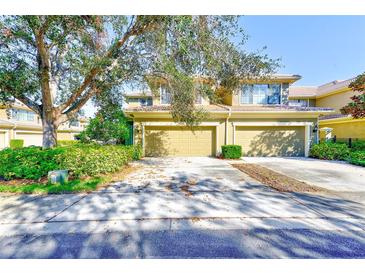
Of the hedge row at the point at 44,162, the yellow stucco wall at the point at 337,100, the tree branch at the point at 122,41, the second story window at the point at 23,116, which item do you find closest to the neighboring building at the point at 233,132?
the tree branch at the point at 122,41

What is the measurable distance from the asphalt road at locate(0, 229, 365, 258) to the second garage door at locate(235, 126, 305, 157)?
33.8 ft

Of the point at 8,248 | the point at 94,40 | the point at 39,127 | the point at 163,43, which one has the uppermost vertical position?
the point at 94,40

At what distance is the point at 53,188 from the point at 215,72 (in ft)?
22.1

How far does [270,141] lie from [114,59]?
1131 cm

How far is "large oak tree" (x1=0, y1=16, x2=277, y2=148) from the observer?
17.7 ft

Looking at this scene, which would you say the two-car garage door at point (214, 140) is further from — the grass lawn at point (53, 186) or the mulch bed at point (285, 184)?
the grass lawn at point (53, 186)

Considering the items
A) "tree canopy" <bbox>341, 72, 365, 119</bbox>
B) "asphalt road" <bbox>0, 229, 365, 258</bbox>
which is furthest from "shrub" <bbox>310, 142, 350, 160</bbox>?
"asphalt road" <bbox>0, 229, 365, 258</bbox>

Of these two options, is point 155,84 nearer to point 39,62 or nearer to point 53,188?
point 39,62

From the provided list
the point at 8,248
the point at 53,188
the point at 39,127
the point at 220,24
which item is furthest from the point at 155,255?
the point at 39,127

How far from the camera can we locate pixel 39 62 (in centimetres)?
677

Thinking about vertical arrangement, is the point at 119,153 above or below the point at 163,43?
below

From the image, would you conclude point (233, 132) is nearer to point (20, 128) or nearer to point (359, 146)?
point (359, 146)

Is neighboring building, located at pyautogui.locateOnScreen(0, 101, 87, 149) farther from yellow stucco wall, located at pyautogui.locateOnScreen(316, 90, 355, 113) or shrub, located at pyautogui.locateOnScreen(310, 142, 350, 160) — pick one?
yellow stucco wall, located at pyautogui.locateOnScreen(316, 90, 355, 113)

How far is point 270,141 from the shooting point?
13039 mm
